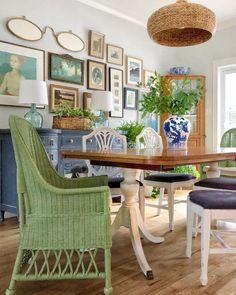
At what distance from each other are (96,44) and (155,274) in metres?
3.26

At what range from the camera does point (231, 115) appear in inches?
197

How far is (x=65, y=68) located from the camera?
12.8 ft

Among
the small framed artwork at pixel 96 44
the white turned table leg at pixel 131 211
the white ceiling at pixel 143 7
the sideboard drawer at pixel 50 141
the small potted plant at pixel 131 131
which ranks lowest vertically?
the white turned table leg at pixel 131 211

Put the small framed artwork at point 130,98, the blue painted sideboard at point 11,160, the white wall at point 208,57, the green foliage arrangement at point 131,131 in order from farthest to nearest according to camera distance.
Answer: the white wall at point 208,57 → the small framed artwork at point 130,98 → the green foliage arrangement at point 131,131 → the blue painted sideboard at point 11,160

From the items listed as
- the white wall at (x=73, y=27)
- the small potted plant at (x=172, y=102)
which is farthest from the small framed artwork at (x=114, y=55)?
the small potted plant at (x=172, y=102)

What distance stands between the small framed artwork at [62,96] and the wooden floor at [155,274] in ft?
5.72

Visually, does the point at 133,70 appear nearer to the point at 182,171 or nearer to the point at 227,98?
the point at 227,98

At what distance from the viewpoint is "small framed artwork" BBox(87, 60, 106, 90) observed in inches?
164

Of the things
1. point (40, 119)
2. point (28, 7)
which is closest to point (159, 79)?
point (40, 119)

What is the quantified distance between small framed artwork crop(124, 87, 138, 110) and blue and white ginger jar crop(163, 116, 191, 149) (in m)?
2.35

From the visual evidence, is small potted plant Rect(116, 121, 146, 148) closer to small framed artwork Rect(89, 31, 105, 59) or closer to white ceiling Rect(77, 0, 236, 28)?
small framed artwork Rect(89, 31, 105, 59)

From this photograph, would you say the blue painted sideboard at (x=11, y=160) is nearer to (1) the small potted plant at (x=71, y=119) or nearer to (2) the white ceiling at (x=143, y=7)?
(1) the small potted plant at (x=71, y=119)

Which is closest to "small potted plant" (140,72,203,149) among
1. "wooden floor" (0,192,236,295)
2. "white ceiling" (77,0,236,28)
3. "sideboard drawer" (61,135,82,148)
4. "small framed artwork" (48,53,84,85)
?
"wooden floor" (0,192,236,295)

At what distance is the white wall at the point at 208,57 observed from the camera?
4902 millimetres
